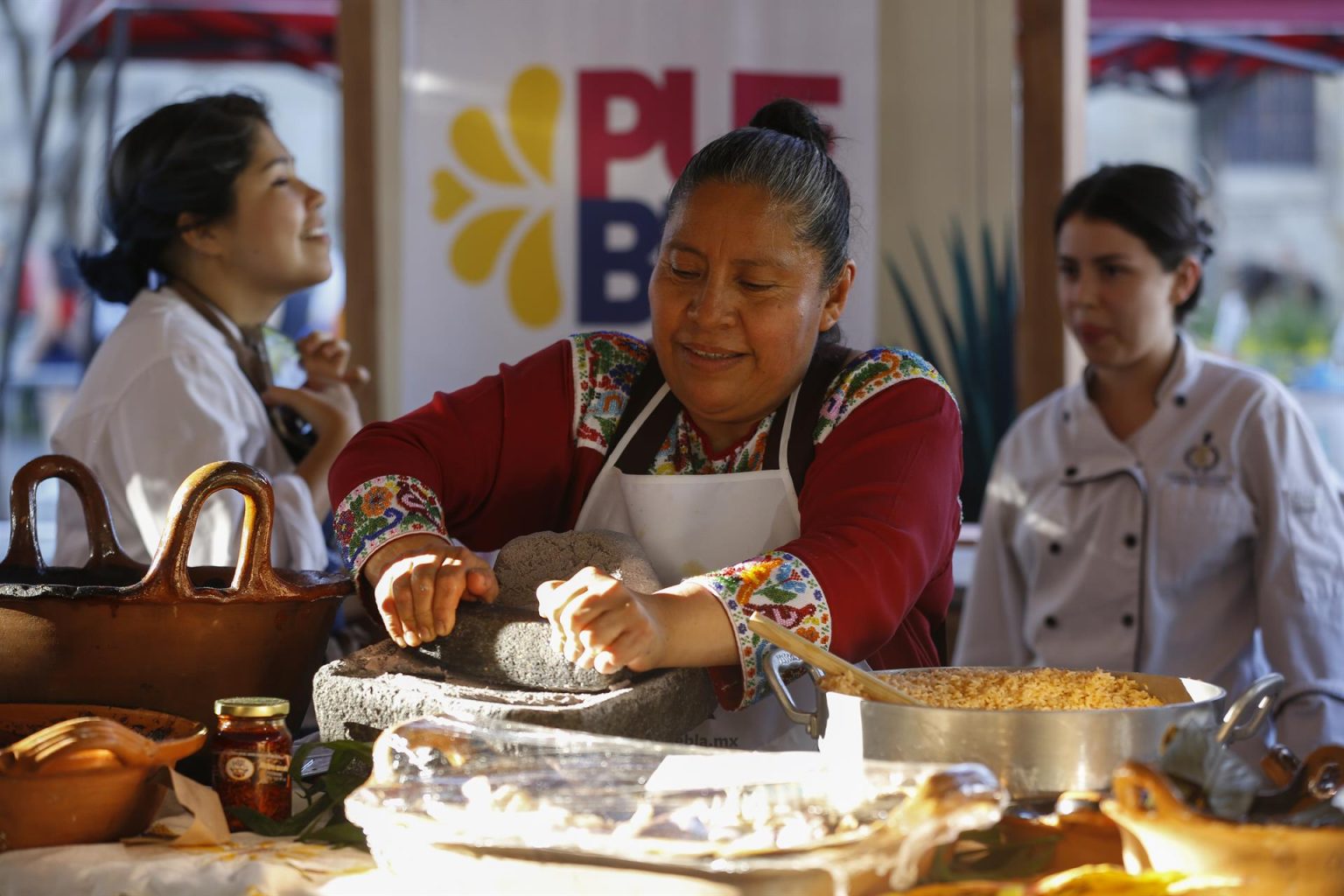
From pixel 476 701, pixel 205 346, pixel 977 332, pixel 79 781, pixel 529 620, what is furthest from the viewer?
pixel 977 332

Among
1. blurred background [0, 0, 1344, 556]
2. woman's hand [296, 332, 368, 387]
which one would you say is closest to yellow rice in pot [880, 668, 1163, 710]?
woman's hand [296, 332, 368, 387]

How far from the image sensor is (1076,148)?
14.1ft

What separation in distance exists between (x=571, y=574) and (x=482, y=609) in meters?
0.11

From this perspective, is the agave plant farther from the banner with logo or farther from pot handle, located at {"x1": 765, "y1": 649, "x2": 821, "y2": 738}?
pot handle, located at {"x1": 765, "y1": 649, "x2": 821, "y2": 738}

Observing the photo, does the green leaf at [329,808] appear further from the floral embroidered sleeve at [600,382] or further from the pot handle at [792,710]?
the floral embroidered sleeve at [600,382]

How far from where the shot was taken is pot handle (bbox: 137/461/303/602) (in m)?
1.55

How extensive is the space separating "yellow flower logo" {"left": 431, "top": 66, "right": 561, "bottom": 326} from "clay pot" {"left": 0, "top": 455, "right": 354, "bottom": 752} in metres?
2.70

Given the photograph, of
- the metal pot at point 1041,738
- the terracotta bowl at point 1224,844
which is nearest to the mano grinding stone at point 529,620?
the metal pot at point 1041,738

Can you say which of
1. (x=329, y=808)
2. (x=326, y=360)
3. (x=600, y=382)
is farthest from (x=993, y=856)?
(x=326, y=360)

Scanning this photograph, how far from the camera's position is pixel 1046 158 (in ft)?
14.0

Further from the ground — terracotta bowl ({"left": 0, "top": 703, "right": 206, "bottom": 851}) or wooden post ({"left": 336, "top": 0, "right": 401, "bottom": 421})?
wooden post ({"left": 336, "top": 0, "right": 401, "bottom": 421})

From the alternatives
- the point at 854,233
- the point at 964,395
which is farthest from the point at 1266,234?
the point at 854,233

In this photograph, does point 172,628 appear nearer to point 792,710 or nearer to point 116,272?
point 792,710

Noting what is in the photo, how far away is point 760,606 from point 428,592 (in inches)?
14.3
